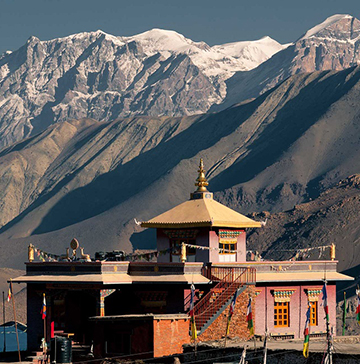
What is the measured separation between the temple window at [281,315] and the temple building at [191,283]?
5 cm

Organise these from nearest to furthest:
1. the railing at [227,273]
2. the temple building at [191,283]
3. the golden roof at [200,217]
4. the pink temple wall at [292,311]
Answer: the temple building at [191,283] < the railing at [227,273] < the pink temple wall at [292,311] < the golden roof at [200,217]

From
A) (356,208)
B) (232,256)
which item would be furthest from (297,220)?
(232,256)

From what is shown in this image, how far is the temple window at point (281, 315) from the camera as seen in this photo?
51.6 metres

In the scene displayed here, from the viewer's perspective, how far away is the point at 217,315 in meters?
46.4

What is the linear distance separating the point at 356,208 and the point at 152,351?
131409 mm

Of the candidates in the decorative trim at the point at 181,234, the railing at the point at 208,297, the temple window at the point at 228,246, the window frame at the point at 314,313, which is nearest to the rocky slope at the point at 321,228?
the temple window at the point at 228,246

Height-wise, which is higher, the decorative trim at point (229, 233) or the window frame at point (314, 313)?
the decorative trim at point (229, 233)

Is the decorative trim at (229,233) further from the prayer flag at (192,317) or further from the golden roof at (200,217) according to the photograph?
the prayer flag at (192,317)

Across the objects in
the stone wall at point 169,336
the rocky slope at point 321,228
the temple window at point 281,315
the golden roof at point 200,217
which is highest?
the rocky slope at point 321,228

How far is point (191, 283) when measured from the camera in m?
48.1

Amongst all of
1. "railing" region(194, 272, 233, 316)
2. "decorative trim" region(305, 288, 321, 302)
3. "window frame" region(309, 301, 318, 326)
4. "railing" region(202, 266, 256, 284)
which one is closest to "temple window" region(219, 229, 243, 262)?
"railing" region(202, 266, 256, 284)

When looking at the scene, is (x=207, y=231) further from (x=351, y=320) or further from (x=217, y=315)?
(x=351, y=320)

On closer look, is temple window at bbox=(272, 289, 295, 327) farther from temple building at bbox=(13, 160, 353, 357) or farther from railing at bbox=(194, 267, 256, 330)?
railing at bbox=(194, 267, 256, 330)

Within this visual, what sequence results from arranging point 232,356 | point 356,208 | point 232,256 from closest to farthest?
point 232,356
point 232,256
point 356,208
